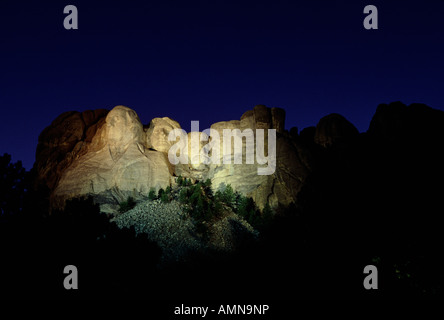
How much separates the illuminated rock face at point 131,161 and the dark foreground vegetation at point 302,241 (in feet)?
6.39

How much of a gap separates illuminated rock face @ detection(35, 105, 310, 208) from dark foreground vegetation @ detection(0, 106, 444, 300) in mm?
1947

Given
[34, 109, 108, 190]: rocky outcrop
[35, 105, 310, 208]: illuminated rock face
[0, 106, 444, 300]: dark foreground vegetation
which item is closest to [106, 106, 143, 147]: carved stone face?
[35, 105, 310, 208]: illuminated rock face

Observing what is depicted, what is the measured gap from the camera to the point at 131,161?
31.8 m

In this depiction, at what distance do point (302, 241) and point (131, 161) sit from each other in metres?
16.5

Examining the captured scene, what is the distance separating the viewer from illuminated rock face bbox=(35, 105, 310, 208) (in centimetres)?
2983

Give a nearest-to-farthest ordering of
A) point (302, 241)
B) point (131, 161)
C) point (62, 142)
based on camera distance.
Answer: point (302, 241), point (131, 161), point (62, 142)

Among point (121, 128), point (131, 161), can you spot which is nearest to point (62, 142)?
point (121, 128)

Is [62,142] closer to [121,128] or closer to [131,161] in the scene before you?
[121,128]

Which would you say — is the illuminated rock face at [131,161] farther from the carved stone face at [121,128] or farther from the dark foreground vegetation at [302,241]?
the dark foreground vegetation at [302,241]

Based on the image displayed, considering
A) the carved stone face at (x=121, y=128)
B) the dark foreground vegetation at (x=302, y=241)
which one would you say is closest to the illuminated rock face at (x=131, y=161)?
the carved stone face at (x=121, y=128)

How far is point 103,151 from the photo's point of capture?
3297 cm

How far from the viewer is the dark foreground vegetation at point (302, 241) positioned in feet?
36.4
